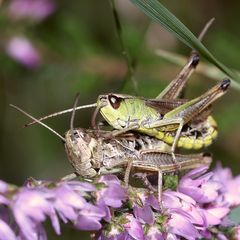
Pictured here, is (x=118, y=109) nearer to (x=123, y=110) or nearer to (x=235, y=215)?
(x=123, y=110)

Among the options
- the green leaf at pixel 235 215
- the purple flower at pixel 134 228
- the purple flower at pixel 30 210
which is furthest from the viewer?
the green leaf at pixel 235 215

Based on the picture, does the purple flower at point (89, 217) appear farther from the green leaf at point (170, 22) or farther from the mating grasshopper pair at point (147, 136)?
the green leaf at point (170, 22)

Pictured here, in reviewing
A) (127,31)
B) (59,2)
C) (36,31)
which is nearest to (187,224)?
(127,31)

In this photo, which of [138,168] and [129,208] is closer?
[129,208]

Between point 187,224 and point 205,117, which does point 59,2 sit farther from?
point 187,224

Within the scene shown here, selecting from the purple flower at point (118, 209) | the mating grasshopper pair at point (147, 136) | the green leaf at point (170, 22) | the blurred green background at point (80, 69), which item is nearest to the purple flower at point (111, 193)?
the purple flower at point (118, 209)

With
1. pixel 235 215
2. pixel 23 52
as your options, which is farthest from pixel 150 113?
pixel 23 52
